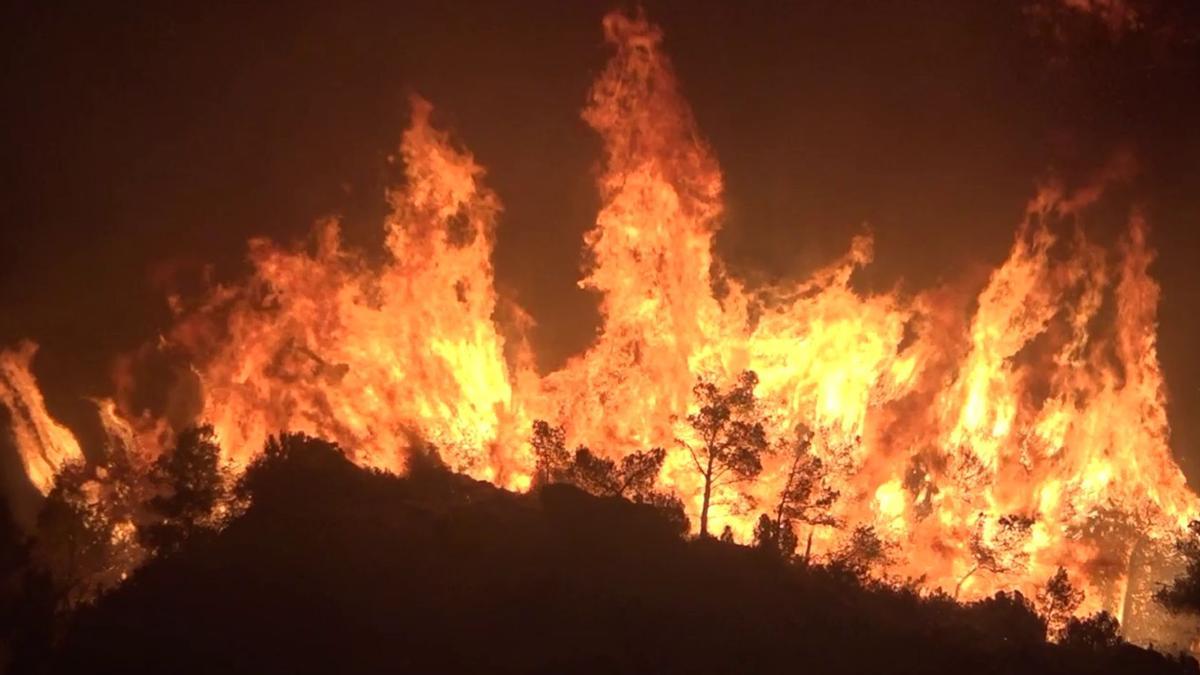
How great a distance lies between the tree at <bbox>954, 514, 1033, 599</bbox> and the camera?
39.6 m

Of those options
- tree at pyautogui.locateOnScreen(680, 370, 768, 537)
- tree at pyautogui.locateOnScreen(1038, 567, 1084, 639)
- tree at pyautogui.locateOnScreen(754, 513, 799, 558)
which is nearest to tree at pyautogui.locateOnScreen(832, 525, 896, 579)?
tree at pyautogui.locateOnScreen(754, 513, 799, 558)

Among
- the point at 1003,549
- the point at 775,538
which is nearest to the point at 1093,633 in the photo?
the point at 775,538

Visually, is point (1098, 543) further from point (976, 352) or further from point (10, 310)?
point (10, 310)

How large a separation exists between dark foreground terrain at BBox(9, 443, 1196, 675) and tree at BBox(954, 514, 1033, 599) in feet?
33.9

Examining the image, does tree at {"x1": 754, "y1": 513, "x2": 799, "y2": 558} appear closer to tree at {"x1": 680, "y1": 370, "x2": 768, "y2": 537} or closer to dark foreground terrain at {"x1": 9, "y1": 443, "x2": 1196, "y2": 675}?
dark foreground terrain at {"x1": 9, "y1": 443, "x2": 1196, "y2": 675}

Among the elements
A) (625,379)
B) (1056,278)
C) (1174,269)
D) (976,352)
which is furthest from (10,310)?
(1174,269)

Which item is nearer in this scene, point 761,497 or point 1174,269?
point 761,497

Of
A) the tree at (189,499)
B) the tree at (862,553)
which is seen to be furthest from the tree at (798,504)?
the tree at (189,499)

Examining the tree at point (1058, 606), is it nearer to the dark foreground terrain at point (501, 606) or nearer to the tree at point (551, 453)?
the dark foreground terrain at point (501, 606)

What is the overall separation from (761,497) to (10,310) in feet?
137

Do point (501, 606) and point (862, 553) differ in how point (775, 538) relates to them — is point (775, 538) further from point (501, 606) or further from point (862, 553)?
point (501, 606)

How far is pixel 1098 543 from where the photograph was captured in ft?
146

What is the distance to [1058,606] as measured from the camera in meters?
34.4

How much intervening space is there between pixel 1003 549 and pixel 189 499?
103 feet
